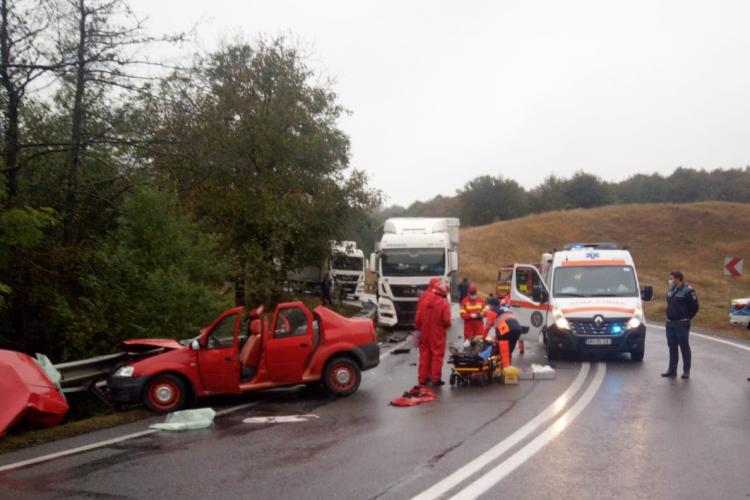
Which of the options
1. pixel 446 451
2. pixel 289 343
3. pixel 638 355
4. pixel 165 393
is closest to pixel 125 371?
pixel 165 393

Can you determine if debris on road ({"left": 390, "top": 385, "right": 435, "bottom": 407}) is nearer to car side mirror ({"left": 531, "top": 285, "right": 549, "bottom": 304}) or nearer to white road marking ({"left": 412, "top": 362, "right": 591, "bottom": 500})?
white road marking ({"left": 412, "top": 362, "right": 591, "bottom": 500})

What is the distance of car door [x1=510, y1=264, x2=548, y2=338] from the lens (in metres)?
16.6

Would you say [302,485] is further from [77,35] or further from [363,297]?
[363,297]

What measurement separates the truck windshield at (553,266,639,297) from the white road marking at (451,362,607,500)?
5208 millimetres

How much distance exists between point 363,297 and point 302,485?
3519 centimetres

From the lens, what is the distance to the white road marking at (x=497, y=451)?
605 centimetres

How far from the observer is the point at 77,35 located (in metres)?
13.7

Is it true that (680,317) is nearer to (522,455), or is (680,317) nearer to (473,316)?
(473,316)

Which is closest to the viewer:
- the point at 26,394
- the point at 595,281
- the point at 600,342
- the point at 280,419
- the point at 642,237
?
the point at 26,394

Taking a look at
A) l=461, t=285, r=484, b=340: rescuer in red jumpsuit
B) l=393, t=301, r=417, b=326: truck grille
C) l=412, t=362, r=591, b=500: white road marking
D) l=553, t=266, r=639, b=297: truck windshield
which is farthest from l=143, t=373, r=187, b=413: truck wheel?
l=393, t=301, r=417, b=326: truck grille

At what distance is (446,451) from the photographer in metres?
7.47

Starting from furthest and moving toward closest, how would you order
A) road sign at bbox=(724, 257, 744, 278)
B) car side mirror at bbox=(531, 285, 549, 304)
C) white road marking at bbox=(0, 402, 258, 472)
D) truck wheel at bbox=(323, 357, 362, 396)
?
road sign at bbox=(724, 257, 744, 278) → car side mirror at bbox=(531, 285, 549, 304) → truck wheel at bbox=(323, 357, 362, 396) → white road marking at bbox=(0, 402, 258, 472)

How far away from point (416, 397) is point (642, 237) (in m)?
75.0

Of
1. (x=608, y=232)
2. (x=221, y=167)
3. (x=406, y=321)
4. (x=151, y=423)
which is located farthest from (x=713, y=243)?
(x=151, y=423)
